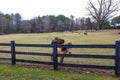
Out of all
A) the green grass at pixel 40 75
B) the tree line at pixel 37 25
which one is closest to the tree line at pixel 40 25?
the tree line at pixel 37 25

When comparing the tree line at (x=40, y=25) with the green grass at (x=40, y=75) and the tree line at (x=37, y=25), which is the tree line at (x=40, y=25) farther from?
the green grass at (x=40, y=75)

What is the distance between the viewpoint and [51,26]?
4934 inches

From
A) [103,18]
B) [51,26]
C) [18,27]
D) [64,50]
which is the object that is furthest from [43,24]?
[64,50]

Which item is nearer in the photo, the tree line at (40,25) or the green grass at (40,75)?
the green grass at (40,75)

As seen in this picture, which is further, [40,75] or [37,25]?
[37,25]

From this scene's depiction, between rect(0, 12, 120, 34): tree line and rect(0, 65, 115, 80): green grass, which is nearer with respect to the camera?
rect(0, 65, 115, 80): green grass

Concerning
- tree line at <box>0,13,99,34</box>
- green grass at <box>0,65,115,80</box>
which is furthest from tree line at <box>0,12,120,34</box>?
green grass at <box>0,65,115,80</box>

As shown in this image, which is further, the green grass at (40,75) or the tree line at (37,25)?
the tree line at (37,25)

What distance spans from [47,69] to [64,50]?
5.83ft

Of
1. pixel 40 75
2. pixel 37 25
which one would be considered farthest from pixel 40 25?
pixel 40 75

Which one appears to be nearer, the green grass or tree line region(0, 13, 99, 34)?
the green grass

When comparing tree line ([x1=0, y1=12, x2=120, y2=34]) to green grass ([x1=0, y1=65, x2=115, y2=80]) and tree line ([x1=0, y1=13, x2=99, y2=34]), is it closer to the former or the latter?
tree line ([x1=0, y1=13, x2=99, y2=34])

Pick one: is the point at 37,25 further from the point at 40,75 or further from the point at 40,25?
the point at 40,75

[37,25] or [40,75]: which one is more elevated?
[37,25]
